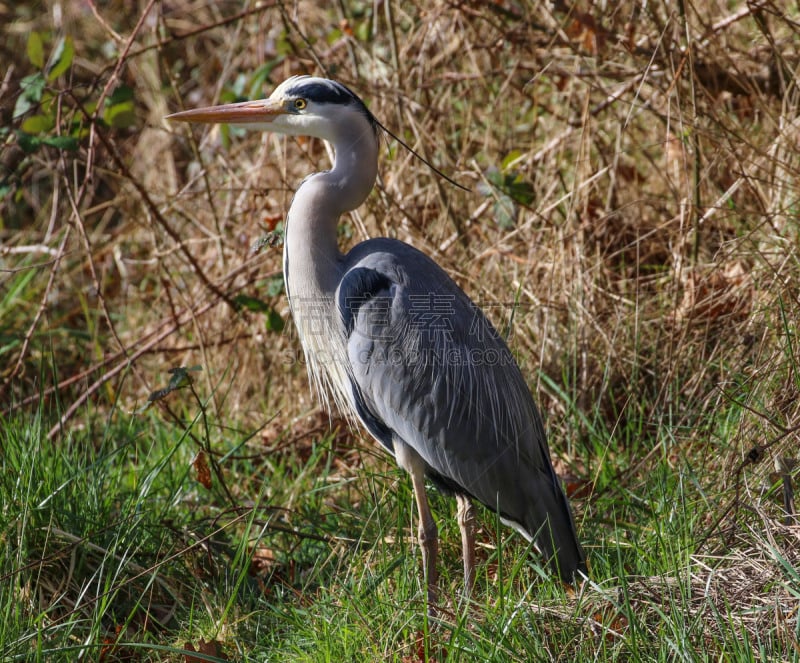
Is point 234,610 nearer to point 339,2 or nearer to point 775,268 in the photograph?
point 775,268

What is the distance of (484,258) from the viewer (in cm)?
441

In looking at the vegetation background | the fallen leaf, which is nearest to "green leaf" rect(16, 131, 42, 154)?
the vegetation background

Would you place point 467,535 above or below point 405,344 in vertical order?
below

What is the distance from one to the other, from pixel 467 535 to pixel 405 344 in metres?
0.65

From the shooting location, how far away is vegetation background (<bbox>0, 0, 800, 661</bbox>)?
2.55 m

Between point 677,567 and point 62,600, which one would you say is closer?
point 677,567

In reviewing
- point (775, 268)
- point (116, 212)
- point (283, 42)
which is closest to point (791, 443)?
point (775, 268)

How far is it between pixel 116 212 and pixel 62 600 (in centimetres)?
424

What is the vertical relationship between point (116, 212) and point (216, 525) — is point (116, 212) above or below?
above

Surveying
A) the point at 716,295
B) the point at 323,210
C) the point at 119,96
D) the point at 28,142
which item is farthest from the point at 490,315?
the point at 28,142

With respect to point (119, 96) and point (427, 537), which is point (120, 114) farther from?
point (427, 537)

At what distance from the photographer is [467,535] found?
2.91 metres

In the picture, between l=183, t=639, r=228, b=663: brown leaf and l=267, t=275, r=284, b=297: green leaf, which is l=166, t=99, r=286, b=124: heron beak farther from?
l=183, t=639, r=228, b=663: brown leaf

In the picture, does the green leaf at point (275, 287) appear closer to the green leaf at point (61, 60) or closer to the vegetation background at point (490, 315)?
the vegetation background at point (490, 315)
